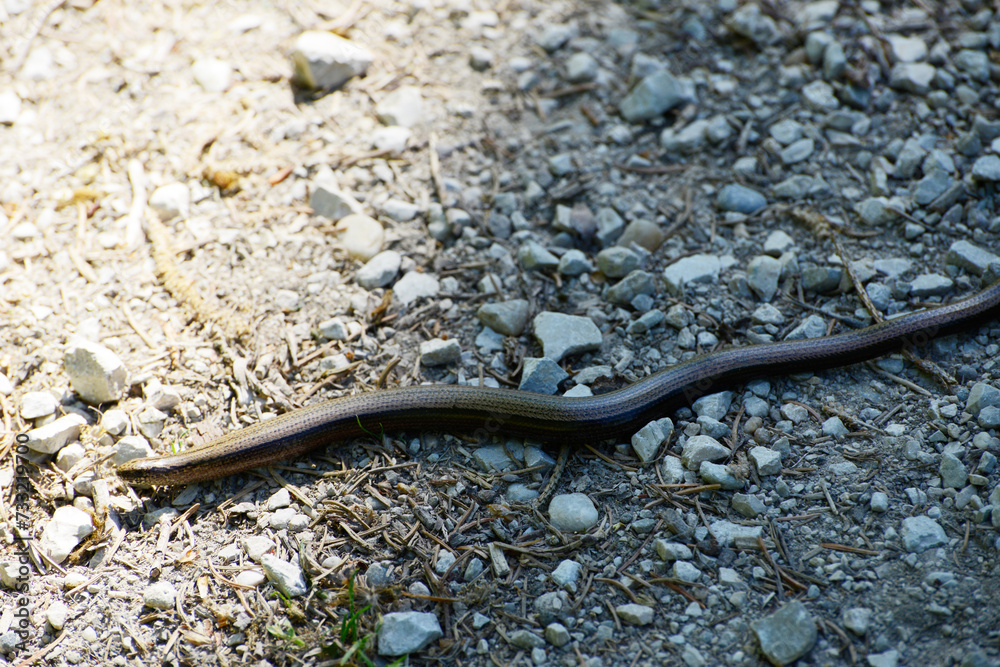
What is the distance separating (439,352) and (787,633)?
199 centimetres

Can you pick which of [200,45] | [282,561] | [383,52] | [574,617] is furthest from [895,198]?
[200,45]

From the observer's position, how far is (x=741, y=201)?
13.3 ft

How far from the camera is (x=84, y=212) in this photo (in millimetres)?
4141

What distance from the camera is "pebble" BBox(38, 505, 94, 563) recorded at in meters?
3.01

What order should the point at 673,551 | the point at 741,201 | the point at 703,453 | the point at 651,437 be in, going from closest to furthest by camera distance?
the point at 673,551 < the point at 703,453 < the point at 651,437 < the point at 741,201

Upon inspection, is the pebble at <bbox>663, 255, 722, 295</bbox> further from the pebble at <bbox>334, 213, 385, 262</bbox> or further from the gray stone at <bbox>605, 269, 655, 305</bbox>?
the pebble at <bbox>334, 213, 385, 262</bbox>

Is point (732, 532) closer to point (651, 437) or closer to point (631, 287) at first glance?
point (651, 437)

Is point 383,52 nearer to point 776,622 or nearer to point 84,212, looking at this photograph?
point 84,212

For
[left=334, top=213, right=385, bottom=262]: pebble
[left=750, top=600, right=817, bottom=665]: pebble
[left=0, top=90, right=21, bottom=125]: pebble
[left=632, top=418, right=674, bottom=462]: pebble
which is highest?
[left=0, top=90, right=21, bottom=125]: pebble

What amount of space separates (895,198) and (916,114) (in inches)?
29.2

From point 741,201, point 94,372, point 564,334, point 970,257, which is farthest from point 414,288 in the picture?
point 970,257

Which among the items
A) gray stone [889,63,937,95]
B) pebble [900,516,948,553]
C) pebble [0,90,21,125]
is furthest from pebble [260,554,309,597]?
gray stone [889,63,937,95]

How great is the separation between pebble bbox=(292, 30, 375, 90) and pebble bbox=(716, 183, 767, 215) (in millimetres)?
2548

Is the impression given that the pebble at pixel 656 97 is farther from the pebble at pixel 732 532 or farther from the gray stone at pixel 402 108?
the pebble at pixel 732 532
